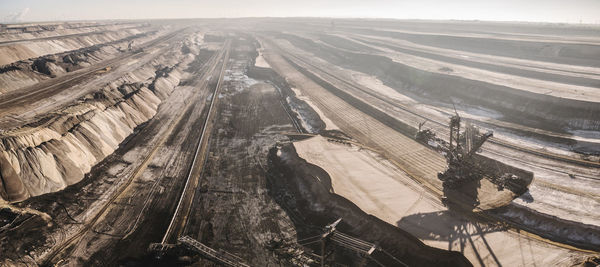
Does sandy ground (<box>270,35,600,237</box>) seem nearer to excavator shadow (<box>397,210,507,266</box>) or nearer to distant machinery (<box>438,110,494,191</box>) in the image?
distant machinery (<box>438,110,494,191</box>)

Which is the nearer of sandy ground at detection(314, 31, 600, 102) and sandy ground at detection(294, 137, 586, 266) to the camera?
sandy ground at detection(294, 137, 586, 266)

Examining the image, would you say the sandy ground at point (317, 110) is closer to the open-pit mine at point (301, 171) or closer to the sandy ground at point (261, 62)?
the open-pit mine at point (301, 171)

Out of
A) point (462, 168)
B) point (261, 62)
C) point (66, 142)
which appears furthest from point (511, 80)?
point (66, 142)


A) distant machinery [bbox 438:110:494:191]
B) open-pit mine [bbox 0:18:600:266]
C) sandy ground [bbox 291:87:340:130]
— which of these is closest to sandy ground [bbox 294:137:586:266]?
open-pit mine [bbox 0:18:600:266]

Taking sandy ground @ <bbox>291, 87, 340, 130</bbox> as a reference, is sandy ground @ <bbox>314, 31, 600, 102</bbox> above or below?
above

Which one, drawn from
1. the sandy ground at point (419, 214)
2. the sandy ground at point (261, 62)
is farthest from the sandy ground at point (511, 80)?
the sandy ground at point (261, 62)

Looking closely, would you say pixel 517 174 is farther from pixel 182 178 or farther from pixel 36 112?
pixel 36 112

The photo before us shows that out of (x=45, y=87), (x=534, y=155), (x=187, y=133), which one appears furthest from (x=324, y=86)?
(x=45, y=87)
